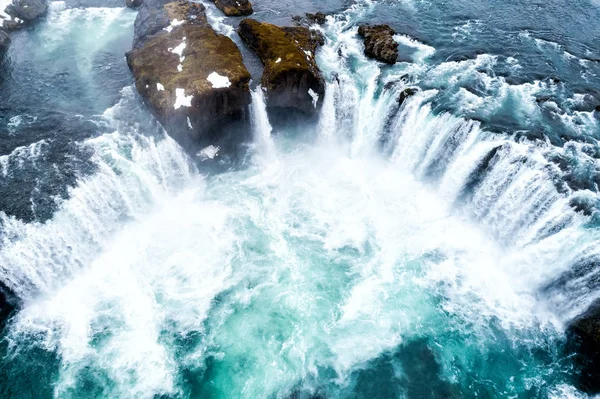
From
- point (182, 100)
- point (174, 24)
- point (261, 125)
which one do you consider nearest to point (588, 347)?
point (261, 125)

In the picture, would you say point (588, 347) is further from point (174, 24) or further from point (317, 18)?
point (174, 24)

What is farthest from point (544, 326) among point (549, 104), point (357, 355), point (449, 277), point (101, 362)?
point (101, 362)

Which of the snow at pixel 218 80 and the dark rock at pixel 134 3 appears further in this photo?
the dark rock at pixel 134 3

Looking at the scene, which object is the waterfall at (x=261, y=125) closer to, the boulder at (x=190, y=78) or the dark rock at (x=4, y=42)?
the boulder at (x=190, y=78)

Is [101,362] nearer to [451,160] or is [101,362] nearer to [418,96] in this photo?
[451,160]

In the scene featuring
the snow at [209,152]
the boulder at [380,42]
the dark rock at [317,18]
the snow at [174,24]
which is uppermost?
the boulder at [380,42]

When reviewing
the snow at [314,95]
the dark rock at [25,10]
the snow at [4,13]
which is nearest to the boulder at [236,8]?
the snow at [314,95]
